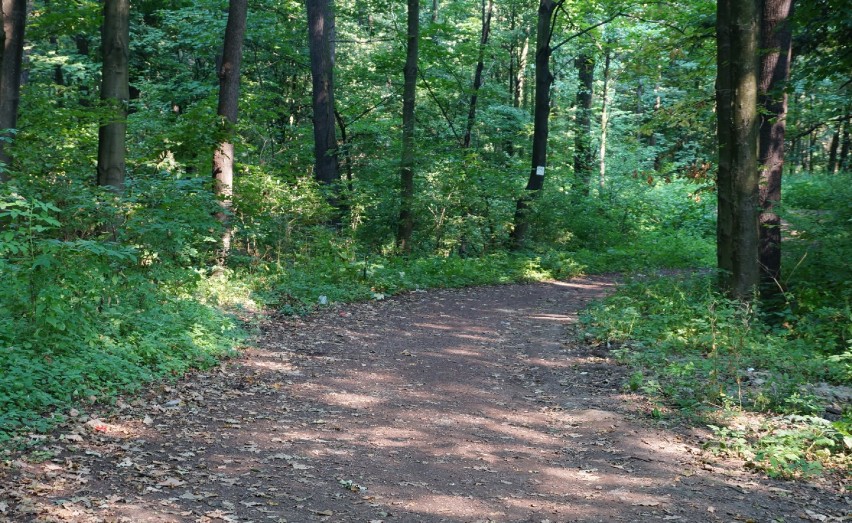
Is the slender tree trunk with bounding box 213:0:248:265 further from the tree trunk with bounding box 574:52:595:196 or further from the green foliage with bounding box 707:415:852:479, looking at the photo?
the tree trunk with bounding box 574:52:595:196

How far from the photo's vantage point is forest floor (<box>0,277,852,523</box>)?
14.1 ft

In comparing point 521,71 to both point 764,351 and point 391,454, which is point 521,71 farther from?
point 391,454

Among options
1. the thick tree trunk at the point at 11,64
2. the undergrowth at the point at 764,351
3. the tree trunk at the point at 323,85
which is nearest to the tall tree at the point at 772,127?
the undergrowth at the point at 764,351

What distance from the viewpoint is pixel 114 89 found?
945 centimetres

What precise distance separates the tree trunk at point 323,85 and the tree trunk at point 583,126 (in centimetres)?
1078

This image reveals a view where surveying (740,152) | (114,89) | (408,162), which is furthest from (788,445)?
(408,162)

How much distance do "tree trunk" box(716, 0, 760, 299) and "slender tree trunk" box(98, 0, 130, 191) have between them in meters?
8.12

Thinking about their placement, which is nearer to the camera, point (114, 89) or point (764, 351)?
point (764, 351)

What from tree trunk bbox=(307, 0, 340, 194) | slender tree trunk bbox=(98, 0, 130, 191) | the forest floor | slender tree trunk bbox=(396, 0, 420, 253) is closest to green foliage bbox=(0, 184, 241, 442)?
the forest floor

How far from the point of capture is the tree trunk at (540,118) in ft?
57.5

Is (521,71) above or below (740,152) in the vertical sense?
above

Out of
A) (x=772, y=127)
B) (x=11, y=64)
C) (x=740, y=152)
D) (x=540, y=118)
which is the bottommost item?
(x=740, y=152)

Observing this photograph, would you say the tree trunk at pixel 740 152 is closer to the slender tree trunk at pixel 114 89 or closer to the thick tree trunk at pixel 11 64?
the slender tree trunk at pixel 114 89

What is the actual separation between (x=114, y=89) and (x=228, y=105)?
3108 millimetres
